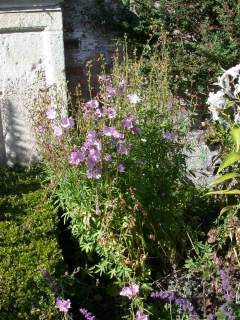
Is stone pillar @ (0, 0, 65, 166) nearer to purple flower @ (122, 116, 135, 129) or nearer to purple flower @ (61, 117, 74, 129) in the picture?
purple flower @ (61, 117, 74, 129)

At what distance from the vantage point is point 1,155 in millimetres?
5402

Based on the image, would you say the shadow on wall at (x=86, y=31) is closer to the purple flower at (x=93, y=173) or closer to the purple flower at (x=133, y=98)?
the purple flower at (x=133, y=98)

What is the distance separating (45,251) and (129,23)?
267 centimetres

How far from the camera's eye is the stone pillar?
16.6 ft

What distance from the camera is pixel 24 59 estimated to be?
5188 mm

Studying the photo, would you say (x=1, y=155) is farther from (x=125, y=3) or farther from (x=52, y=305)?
(x=52, y=305)

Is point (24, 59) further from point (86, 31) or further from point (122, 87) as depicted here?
point (122, 87)

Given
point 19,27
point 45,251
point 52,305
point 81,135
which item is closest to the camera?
point 52,305

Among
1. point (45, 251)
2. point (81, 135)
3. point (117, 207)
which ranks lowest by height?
point (45, 251)

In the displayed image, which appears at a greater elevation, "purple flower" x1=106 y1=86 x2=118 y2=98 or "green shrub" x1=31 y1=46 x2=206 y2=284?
"purple flower" x1=106 y1=86 x2=118 y2=98

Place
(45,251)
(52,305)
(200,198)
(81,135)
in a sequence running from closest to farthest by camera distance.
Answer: (52,305) < (45,251) < (81,135) < (200,198)

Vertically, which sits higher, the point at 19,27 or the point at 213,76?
the point at 19,27

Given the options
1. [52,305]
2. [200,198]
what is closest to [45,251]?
[52,305]

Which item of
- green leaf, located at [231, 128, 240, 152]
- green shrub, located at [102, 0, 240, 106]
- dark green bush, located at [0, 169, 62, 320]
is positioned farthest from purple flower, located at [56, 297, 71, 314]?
green shrub, located at [102, 0, 240, 106]
